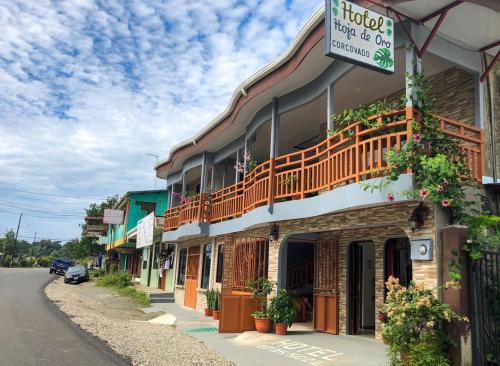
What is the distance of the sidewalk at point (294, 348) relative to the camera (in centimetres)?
850

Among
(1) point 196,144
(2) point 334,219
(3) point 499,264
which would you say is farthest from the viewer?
(1) point 196,144

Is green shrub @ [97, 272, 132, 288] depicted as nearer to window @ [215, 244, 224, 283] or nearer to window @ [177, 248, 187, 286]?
window @ [177, 248, 187, 286]

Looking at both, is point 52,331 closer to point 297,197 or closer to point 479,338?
point 297,197

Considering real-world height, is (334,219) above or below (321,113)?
below

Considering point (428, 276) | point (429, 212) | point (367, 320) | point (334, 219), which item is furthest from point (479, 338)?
point (367, 320)

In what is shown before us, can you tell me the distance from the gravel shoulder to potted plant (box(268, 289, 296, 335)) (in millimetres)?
2017

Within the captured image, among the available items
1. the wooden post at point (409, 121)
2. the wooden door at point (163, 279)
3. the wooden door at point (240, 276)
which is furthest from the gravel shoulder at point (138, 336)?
the wooden door at point (163, 279)

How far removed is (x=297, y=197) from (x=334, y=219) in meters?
1.62

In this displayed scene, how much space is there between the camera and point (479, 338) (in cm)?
723

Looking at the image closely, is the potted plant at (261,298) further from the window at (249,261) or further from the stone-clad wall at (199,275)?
the stone-clad wall at (199,275)

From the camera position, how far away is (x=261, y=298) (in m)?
12.0

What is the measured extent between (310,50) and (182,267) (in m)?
14.6

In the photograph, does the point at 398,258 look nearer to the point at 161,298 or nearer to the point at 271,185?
the point at 271,185

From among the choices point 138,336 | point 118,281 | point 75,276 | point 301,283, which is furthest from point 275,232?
point 75,276
